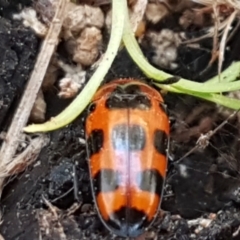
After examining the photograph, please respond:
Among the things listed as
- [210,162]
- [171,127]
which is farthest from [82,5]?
[210,162]

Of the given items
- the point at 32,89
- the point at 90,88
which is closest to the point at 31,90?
the point at 32,89

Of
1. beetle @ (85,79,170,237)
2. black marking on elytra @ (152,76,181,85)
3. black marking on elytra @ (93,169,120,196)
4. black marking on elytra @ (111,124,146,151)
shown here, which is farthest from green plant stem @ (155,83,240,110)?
black marking on elytra @ (93,169,120,196)

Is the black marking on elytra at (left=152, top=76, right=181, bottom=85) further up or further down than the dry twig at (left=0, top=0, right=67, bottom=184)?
further down

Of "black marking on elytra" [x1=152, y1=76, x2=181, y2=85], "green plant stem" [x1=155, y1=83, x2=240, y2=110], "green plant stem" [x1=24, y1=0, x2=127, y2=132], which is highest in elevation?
"green plant stem" [x1=24, y1=0, x2=127, y2=132]

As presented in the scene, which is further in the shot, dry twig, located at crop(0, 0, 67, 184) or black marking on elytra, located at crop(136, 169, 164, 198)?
dry twig, located at crop(0, 0, 67, 184)

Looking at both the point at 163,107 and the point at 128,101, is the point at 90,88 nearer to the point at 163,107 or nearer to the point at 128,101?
the point at 128,101

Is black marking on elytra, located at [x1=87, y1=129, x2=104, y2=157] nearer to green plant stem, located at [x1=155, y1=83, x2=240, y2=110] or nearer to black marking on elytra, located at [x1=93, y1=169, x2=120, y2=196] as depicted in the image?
black marking on elytra, located at [x1=93, y1=169, x2=120, y2=196]
